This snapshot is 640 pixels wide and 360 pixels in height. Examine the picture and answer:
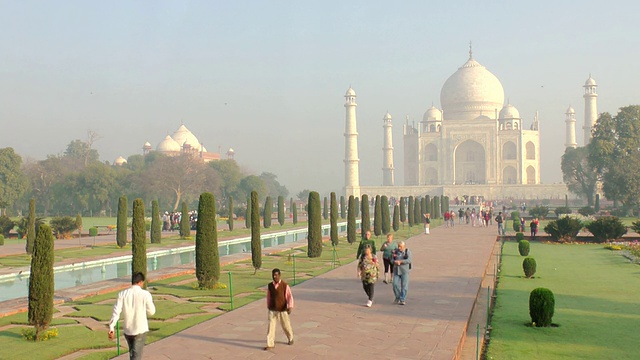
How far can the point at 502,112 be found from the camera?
218 feet

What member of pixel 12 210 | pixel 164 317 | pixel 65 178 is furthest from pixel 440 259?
pixel 12 210

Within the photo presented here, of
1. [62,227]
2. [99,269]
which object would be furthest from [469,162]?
[99,269]

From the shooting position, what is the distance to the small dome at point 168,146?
244 ft

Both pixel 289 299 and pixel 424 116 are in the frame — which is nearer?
pixel 289 299

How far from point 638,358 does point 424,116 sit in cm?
6291

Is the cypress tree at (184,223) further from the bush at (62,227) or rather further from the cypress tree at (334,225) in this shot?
the cypress tree at (334,225)

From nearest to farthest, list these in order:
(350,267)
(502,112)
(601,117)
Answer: (350,267), (601,117), (502,112)

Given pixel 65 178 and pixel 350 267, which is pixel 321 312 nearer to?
pixel 350 267

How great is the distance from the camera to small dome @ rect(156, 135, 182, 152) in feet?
244

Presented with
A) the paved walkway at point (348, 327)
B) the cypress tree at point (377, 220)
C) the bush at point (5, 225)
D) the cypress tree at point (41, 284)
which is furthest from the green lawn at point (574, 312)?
the bush at point (5, 225)

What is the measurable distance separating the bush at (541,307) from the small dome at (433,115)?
6038 cm

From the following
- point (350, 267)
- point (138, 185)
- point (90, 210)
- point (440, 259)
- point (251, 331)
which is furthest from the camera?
point (90, 210)

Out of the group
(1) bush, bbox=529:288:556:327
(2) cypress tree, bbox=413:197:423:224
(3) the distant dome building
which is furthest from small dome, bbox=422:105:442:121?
(1) bush, bbox=529:288:556:327

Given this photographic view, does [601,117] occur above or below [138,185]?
above
